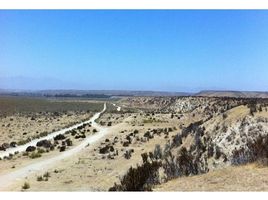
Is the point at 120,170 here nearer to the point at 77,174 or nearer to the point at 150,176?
the point at 77,174

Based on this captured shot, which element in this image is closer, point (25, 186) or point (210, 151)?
point (25, 186)

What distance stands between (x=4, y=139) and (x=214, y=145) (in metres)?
21.4

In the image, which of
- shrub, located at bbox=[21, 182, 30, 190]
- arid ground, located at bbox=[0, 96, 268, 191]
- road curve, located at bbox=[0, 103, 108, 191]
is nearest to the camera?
arid ground, located at bbox=[0, 96, 268, 191]

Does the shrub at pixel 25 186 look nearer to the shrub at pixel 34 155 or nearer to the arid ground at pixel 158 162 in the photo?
the arid ground at pixel 158 162

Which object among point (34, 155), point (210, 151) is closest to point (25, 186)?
point (210, 151)

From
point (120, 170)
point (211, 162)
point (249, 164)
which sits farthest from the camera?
point (120, 170)

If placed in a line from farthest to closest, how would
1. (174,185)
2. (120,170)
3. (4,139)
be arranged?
(4,139) → (120,170) → (174,185)

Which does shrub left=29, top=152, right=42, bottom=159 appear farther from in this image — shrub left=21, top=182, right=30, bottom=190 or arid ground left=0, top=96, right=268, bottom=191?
shrub left=21, top=182, right=30, bottom=190

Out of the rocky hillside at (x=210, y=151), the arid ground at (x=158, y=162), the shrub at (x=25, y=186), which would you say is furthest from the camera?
the shrub at (x=25, y=186)

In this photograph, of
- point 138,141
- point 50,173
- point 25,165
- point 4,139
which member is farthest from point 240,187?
point 4,139

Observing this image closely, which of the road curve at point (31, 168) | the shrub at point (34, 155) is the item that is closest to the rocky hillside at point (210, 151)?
the road curve at point (31, 168)

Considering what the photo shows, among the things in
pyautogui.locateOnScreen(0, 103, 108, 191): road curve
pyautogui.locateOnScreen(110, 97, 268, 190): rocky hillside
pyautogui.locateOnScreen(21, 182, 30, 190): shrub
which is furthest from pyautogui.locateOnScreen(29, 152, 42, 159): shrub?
pyautogui.locateOnScreen(21, 182, 30, 190): shrub

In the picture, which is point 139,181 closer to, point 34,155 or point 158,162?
point 158,162

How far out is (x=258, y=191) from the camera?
11.5 m
